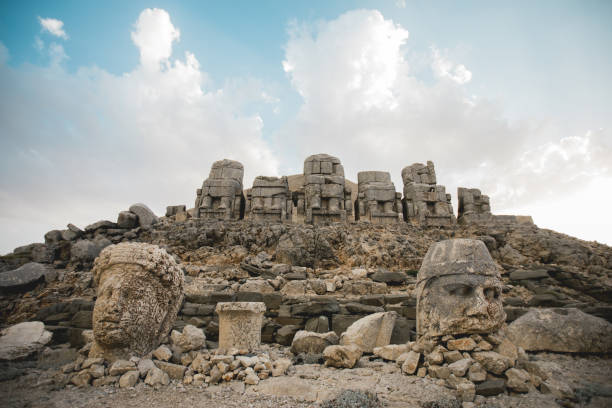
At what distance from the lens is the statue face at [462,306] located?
4141mm

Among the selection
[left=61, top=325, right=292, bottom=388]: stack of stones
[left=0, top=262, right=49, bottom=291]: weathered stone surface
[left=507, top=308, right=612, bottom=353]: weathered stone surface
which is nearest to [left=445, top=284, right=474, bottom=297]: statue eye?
[left=507, top=308, right=612, bottom=353]: weathered stone surface

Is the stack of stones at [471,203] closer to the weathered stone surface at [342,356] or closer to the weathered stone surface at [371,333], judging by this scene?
the weathered stone surface at [371,333]

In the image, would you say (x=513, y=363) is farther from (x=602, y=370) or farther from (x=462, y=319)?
(x=602, y=370)

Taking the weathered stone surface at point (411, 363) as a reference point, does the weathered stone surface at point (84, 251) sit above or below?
above

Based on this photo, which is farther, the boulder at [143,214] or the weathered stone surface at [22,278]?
the boulder at [143,214]

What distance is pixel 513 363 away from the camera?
384cm

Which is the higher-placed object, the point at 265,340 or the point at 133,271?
the point at 133,271

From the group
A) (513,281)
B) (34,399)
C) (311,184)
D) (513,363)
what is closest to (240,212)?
(311,184)

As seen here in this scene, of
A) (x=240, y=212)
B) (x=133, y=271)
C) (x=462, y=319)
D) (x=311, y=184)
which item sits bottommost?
(x=462, y=319)

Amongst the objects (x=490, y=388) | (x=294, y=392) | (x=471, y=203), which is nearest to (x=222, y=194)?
(x=471, y=203)

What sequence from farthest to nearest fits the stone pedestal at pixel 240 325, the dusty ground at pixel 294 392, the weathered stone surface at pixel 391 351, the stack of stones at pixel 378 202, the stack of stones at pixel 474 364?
the stack of stones at pixel 378 202, the stone pedestal at pixel 240 325, the weathered stone surface at pixel 391 351, the stack of stones at pixel 474 364, the dusty ground at pixel 294 392

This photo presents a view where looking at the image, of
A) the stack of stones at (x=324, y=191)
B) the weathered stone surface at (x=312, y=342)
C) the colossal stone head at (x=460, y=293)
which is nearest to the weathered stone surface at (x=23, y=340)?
the weathered stone surface at (x=312, y=342)

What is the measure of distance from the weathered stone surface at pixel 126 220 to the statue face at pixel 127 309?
30.4ft

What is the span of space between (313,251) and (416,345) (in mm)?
6346
